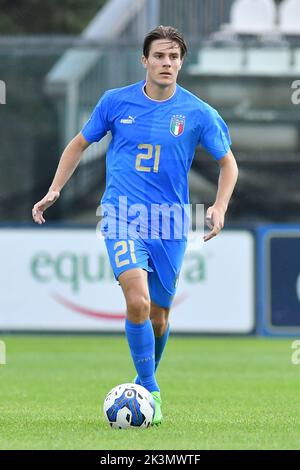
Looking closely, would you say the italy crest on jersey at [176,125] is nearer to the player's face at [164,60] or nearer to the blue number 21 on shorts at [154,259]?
the player's face at [164,60]

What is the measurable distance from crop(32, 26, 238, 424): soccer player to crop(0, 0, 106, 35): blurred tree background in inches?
1162

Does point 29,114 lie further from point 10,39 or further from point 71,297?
point 71,297

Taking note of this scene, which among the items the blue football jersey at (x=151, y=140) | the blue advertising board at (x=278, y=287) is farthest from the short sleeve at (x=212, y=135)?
the blue advertising board at (x=278, y=287)

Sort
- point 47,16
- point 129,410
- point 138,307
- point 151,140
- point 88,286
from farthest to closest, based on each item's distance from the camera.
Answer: point 47,16
point 88,286
point 151,140
point 138,307
point 129,410

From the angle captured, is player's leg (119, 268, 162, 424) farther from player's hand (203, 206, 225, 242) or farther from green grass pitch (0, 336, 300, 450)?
player's hand (203, 206, 225, 242)

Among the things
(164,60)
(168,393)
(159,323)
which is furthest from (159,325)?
(168,393)

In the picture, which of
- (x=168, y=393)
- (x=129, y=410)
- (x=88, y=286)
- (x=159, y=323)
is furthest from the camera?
(x=88, y=286)

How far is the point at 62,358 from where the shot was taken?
14.4 m

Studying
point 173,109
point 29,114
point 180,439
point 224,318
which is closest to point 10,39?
point 29,114

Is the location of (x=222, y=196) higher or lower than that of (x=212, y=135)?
lower

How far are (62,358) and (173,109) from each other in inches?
257

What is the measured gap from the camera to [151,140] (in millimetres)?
8281

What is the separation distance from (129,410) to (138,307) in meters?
0.62

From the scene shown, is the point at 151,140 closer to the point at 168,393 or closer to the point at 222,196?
the point at 222,196
